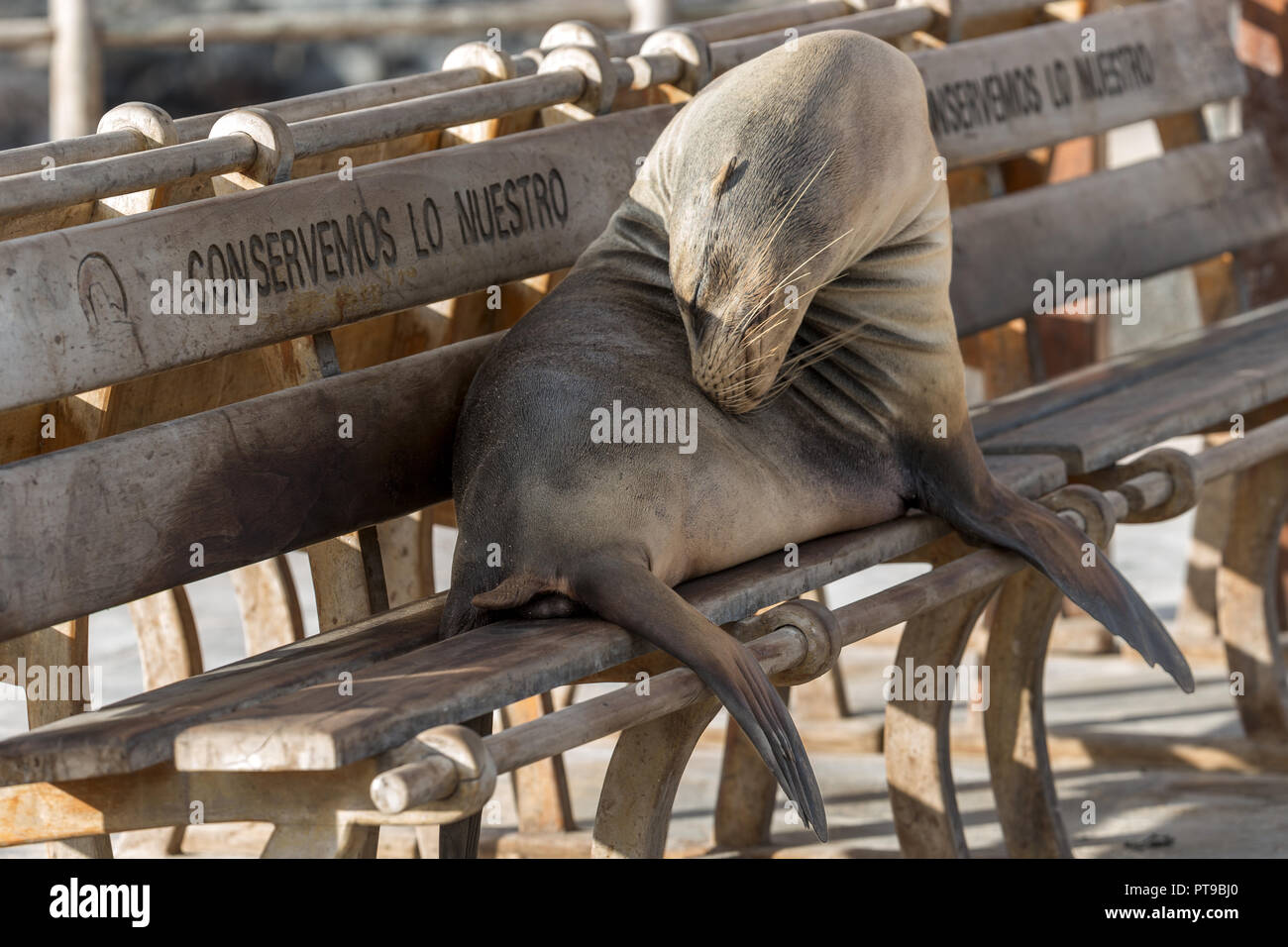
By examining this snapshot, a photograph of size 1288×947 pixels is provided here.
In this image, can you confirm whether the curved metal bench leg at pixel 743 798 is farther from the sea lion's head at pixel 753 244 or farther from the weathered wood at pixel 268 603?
the sea lion's head at pixel 753 244

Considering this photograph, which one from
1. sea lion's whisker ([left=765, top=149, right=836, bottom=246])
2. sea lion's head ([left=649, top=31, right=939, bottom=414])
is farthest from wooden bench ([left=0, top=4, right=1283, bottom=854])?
sea lion's whisker ([left=765, top=149, right=836, bottom=246])

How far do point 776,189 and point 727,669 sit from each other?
0.74m

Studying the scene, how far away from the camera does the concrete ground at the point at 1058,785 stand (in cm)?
381

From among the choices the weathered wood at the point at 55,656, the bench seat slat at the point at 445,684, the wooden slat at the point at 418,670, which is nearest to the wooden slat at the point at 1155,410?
the wooden slat at the point at 418,670

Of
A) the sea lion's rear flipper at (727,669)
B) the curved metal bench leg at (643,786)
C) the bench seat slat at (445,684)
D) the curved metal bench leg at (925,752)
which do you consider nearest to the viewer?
the bench seat slat at (445,684)

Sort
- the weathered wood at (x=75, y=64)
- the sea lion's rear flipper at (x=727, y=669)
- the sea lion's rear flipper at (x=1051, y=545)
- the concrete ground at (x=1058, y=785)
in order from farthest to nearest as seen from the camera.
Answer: the weathered wood at (x=75, y=64) → the concrete ground at (x=1058, y=785) → the sea lion's rear flipper at (x=1051, y=545) → the sea lion's rear flipper at (x=727, y=669)

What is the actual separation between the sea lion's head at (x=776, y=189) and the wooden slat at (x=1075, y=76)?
1.45m

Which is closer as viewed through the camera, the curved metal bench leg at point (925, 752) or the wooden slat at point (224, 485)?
the wooden slat at point (224, 485)

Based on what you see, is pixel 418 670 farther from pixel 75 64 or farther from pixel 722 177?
pixel 75 64

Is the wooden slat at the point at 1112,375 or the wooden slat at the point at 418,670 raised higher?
the wooden slat at the point at 418,670

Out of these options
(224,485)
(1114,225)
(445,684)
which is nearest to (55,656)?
(224,485)

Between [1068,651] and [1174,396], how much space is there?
1653 mm

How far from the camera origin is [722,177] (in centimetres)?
263
